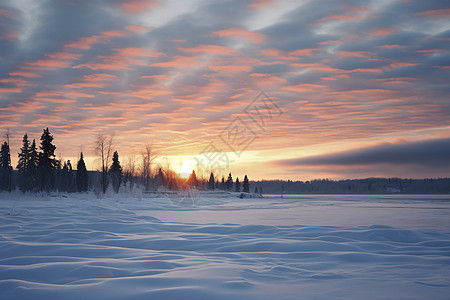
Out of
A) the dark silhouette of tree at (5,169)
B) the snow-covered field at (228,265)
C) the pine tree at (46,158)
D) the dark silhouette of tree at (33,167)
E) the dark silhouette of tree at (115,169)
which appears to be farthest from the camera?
the dark silhouette of tree at (115,169)

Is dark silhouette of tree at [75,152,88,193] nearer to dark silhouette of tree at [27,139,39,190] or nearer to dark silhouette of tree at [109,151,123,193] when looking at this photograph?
dark silhouette of tree at [109,151,123,193]

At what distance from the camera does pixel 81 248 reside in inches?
209

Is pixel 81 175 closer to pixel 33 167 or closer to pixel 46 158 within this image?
pixel 33 167

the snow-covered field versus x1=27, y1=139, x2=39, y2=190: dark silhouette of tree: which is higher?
x1=27, y1=139, x2=39, y2=190: dark silhouette of tree

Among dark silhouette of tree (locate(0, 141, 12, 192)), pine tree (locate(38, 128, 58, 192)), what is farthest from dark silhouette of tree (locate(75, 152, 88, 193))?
pine tree (locate(38, 128, 58, 192))

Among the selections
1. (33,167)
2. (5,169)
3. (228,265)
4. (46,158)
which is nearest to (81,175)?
(5,169)

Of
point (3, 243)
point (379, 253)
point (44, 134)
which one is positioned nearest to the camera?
point (379, 253)

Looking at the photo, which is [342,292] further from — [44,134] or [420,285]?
[44,134]

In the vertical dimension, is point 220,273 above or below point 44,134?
below

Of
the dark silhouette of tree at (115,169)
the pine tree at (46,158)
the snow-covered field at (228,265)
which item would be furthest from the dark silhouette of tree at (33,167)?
the snow-covered field at (228,265)

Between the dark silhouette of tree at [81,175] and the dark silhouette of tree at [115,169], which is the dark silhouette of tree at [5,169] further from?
the dark silhouette of tree at [115,169]

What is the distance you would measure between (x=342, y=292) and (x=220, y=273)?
1383mm

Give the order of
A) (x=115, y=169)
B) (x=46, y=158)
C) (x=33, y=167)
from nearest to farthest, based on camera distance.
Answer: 1. (x=46, y=158)
2. (x=33, y=167)
3. (x=115, y=169)

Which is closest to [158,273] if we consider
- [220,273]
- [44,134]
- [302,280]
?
[220,273]
